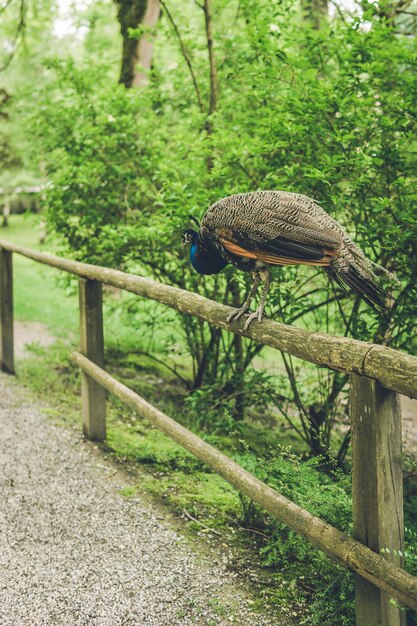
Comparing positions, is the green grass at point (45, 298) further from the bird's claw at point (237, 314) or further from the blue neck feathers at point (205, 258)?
the bird's claw at point (237, 314)

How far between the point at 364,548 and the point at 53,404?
385 cm

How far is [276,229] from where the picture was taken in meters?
2.86

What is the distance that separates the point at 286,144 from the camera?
4.03 metres

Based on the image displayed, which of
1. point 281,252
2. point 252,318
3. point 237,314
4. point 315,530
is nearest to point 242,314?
point 237,314

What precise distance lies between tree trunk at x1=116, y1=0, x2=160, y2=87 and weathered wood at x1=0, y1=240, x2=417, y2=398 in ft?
21.8

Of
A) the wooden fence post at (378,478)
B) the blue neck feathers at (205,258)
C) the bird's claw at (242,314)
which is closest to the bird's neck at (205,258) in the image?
the blue neck feathers at (205,258)

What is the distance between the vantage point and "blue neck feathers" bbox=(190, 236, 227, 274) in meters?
3.47

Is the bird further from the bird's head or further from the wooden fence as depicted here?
the wooden fence

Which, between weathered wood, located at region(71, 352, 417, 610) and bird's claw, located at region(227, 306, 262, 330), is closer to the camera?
weathered wood, located at region(71, 352, 417, 610)

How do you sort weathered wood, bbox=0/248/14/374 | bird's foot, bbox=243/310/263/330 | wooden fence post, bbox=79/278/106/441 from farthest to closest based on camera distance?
1. weathered wood, bbox=0/248/14/374
2. wooden fence post, bbox=79/278/106/441
3. bird's foot, bbox=243/310/263/330

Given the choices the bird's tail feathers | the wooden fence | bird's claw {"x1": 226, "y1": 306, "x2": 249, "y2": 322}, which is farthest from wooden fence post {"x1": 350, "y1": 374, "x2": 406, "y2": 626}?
bird's claw {"x1": 226, "y1": 306, "x2": 249, "y2": 322}

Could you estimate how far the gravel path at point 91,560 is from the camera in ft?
8.97

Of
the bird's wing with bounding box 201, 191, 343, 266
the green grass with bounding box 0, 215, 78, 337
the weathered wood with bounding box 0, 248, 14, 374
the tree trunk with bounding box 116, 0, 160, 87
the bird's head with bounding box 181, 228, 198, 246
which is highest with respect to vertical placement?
the tree trunk with bounding box 116, 0, 160, 87

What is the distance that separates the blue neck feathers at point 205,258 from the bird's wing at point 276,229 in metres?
0.30
